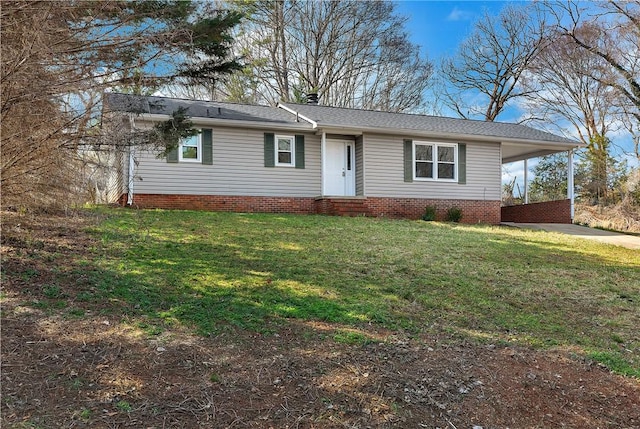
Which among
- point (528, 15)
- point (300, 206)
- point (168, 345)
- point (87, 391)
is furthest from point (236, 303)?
point (528, 15)

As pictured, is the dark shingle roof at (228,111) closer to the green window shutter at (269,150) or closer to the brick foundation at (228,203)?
the green window shutter at (269,150)

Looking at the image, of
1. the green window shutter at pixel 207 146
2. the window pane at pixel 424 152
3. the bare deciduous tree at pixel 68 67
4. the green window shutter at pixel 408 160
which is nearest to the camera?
the bare deciduous tree at pixel 68 67

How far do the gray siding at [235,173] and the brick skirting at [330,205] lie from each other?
7.5 inches

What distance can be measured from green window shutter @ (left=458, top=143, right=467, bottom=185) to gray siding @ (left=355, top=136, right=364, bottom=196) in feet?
11.6

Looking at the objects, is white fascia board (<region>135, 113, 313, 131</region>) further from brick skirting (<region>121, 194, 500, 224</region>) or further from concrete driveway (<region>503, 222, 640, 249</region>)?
concrete driveway (<region>503, 222, 640, 249</region>)

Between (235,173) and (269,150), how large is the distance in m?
1.28

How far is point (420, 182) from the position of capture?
603 inches

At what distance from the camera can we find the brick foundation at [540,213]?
16959 millimetres

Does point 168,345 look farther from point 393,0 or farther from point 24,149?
point 393,0

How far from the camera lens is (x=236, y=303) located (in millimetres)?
5031

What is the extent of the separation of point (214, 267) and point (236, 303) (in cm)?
152

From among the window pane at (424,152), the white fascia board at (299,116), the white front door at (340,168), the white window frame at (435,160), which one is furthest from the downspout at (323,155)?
the window pane at (424,152)

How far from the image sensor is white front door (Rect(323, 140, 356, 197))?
14859mm

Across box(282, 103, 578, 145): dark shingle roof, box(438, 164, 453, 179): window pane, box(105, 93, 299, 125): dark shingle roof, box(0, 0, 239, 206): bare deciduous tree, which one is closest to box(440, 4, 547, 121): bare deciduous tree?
box(282, 103, 578, 145): dark shingle roof
